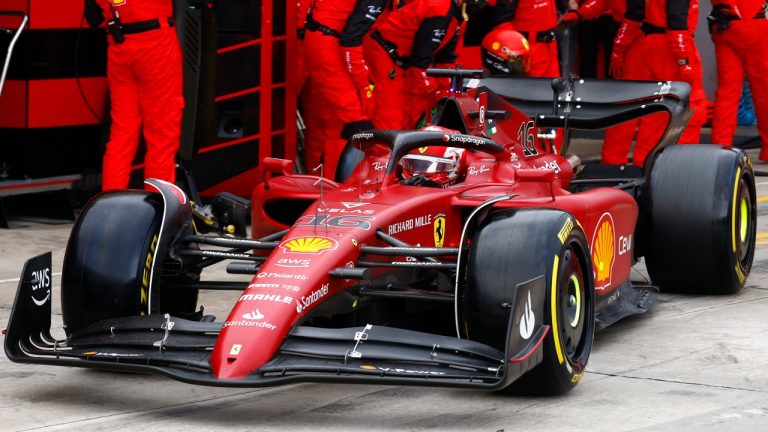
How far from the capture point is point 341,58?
11602mm

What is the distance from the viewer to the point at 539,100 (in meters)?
9.59

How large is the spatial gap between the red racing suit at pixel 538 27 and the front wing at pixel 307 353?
7.82 metres

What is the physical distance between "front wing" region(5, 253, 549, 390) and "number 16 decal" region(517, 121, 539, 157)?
230cm

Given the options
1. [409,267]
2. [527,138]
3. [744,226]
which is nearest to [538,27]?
[744,226]

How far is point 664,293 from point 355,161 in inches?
80.4

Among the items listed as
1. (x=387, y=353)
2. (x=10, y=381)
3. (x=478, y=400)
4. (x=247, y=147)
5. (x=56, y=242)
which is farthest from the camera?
(x=247, y=147)

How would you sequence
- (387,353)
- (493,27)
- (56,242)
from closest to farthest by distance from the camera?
(387,353)
(56,242)
(493,27)

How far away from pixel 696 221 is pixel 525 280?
8.46 ft

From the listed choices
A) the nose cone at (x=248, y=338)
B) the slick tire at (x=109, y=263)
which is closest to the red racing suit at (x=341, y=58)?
the slick tire at (x=109, y=263)

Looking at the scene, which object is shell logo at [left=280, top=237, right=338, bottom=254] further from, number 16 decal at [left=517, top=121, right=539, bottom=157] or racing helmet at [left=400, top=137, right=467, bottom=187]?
number 16 decal at [left=517, top=121, right=539, bottom=157]

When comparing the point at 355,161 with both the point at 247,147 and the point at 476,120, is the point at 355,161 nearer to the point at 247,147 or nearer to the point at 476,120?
the point at 476,120

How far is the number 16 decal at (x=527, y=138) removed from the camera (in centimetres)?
818

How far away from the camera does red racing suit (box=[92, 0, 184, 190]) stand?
34.0 ft

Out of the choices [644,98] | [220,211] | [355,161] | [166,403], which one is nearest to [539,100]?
[644,98]
